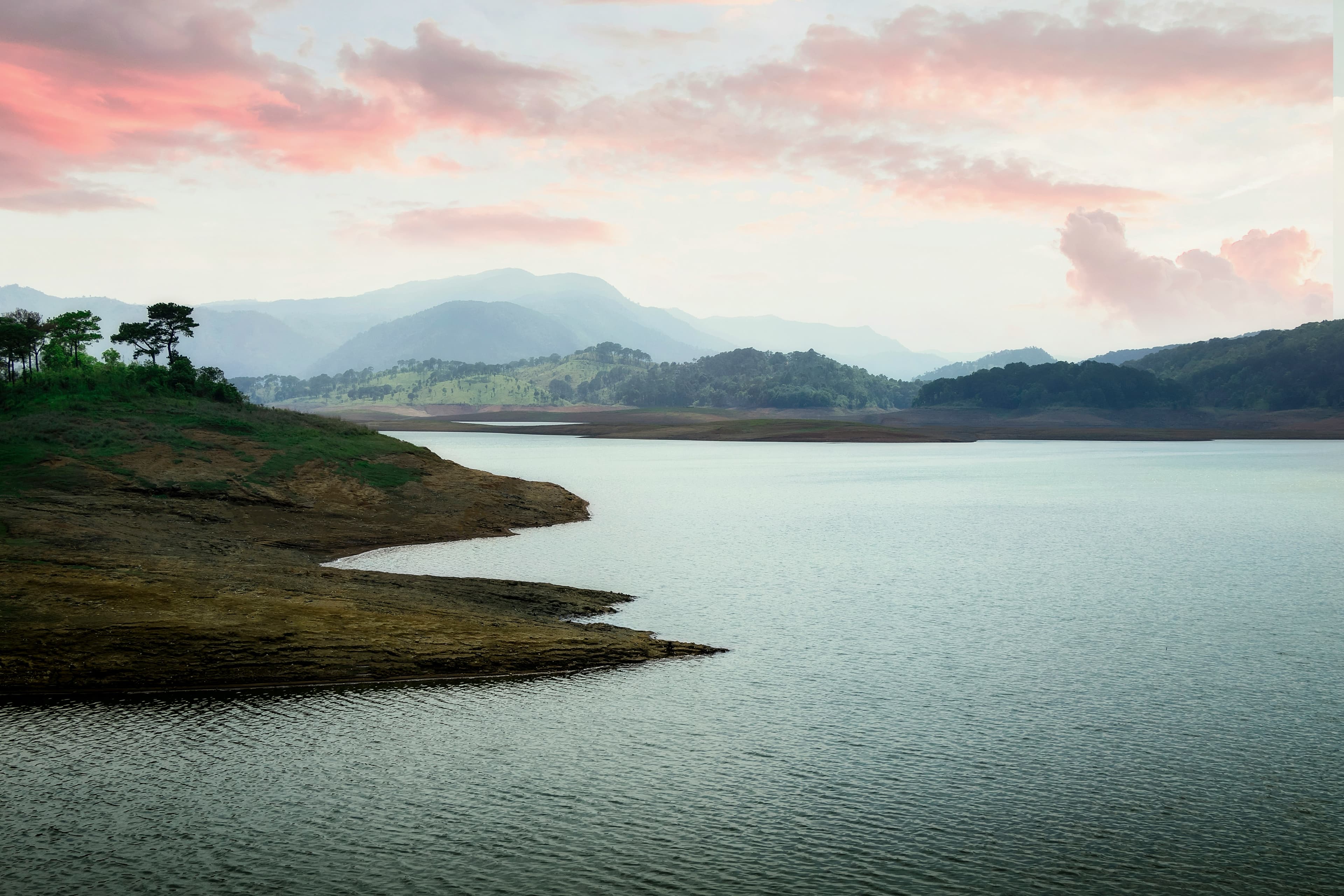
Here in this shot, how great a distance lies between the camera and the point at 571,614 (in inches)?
1636

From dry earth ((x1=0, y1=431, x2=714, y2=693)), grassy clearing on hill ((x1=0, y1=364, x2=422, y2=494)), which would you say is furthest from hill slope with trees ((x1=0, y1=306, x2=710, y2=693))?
grassy clearing on hill ((x1=0, y1=364, x2=422, y2=494))

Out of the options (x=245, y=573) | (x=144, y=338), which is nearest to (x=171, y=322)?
(x=144, y=338)

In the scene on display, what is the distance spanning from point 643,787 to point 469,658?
1186 centimetres

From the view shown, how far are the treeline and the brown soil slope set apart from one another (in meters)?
7.02

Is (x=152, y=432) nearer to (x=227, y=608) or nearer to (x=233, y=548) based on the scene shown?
(x=233, y=548)

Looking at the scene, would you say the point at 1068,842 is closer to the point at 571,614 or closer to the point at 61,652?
the point at 571,614

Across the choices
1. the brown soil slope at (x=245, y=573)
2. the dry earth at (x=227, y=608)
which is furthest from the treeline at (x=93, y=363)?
the dry earth at (x=227, y=608)

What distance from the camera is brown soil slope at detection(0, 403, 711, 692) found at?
32.1 metres

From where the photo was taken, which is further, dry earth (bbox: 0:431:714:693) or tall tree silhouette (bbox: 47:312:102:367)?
tall tree silhouette (bbox: 47:312:102:367)

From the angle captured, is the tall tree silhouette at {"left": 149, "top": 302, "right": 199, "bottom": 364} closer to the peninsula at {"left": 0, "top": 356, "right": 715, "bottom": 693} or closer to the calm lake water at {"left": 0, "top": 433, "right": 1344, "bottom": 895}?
the peninsula at {"left": 0, "top": 356, "right": 715, "bottom": 693}

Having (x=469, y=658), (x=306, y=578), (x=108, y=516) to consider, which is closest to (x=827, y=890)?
(x=469, y=658)

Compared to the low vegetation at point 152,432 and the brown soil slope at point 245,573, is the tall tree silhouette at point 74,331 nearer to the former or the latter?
the low vegetation at point 152,432

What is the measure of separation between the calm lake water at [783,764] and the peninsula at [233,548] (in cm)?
194

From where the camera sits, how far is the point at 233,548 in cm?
5278
